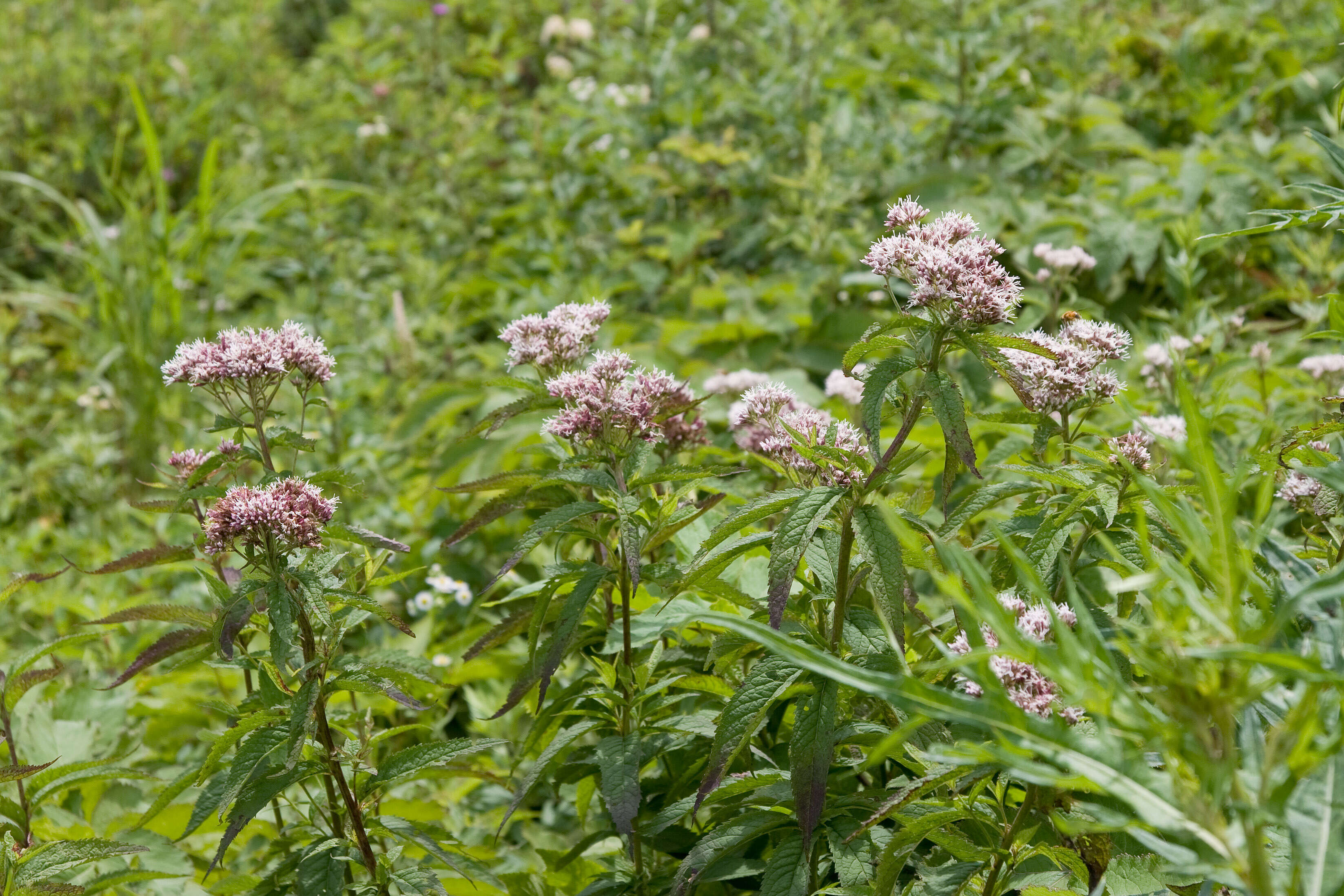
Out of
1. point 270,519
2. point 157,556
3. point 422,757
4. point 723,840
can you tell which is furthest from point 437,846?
point 157,556

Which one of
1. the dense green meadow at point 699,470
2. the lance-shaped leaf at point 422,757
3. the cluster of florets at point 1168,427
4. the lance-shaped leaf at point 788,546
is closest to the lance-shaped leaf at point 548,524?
the dense green meadow at point 699,470

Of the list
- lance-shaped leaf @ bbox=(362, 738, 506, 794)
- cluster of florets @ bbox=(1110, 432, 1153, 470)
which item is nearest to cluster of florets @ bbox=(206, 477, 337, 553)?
lance-shaped leaf @ bbox=(362, 738, 506, 794)

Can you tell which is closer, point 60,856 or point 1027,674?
point 1027,674

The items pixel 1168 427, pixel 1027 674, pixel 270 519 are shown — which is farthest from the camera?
pixel 1168 427

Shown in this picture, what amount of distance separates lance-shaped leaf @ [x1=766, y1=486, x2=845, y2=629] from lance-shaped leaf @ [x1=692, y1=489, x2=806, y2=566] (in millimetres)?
37

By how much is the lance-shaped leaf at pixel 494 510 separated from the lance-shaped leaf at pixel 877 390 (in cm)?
71

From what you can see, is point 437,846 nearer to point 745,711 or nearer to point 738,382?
point 745,711

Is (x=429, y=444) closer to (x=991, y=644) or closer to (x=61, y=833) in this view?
(x=61, y=833)

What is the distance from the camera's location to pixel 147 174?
6.11m

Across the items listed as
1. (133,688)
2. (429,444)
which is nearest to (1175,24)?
(429,444)

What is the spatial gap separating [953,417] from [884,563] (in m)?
0.22

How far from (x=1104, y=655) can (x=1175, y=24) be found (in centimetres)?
513

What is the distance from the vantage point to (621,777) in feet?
5.51

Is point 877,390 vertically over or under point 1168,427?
under
